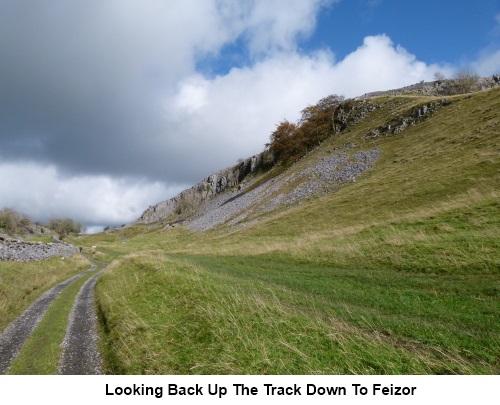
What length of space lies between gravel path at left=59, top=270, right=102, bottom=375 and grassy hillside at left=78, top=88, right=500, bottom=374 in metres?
0.75

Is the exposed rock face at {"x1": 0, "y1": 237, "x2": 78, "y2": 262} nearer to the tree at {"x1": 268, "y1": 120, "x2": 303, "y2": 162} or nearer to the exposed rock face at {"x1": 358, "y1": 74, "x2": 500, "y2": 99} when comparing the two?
the tree at {"x1": 268, "y1": 120, "x2": 303, "y2": 162}

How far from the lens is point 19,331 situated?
65.3 feet

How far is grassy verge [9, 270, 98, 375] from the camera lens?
47.4 ft

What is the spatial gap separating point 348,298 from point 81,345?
14.8 meters

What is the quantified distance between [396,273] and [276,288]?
9.37 meters

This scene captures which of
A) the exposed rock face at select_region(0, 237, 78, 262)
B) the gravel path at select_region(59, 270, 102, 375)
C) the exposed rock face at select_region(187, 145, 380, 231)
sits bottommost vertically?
the gravel path at select_region(59, 270, 102, 375)

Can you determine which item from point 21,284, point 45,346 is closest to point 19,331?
point 45,346

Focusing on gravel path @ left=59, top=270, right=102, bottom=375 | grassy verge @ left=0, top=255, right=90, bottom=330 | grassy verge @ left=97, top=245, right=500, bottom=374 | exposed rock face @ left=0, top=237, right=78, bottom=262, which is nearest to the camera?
grassy verge @ left=97, top=245, right=500, bottom=374

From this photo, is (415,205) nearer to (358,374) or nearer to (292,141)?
(358,374)

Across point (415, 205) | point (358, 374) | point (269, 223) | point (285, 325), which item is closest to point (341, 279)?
point (285, 325)

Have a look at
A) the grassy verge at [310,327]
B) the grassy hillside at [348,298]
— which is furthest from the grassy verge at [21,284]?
the grassy verge at [310,327]

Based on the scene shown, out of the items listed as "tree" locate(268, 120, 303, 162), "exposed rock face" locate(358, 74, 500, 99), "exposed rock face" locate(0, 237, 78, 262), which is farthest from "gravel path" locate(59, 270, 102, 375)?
"exposed rock face" locate(358, 74, 500, 99)

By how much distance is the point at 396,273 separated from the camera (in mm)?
24156

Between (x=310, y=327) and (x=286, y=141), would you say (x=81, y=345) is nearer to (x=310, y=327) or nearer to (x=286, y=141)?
(x=310, y=327)
